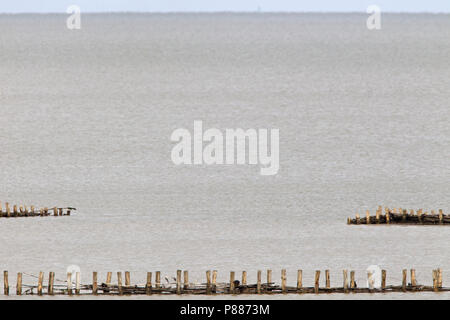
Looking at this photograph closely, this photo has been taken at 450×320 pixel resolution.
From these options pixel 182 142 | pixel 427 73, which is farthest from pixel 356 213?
pixel 427 73

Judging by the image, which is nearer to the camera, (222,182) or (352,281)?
(352,281)

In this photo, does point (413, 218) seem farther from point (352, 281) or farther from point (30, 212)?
point (30, 212)

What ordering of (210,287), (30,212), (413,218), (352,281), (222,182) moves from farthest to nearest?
(222,182) < (30,212) < (413,218) < (352,281) < (210,287)

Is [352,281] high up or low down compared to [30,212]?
down

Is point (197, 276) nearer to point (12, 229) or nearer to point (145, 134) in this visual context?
point (12, 229)

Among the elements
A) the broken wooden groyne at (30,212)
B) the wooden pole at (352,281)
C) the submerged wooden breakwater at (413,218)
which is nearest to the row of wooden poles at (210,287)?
the wooden pole at (352,281)

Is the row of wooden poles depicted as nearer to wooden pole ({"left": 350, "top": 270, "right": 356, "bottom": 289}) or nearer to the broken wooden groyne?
wooden pole ({"left": 350, "top": 270, "right": 356, "bottom": 289})

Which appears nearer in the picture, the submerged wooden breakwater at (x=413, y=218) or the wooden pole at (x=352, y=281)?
the wooden pole at (x=352, y=281)

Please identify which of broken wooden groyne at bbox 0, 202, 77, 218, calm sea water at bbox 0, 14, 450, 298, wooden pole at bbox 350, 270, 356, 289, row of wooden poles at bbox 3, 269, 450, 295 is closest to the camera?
row of wooden poles at bbox 3, 269, 450, 295

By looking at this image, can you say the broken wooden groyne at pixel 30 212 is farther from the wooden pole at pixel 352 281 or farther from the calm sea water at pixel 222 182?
the wooden pole at pixel 352 281

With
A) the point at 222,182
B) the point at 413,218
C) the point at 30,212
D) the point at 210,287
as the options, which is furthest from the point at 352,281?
the point at 222,182

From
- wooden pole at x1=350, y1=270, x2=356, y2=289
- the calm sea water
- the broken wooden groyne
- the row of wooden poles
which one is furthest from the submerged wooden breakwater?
the broken wooden groyne

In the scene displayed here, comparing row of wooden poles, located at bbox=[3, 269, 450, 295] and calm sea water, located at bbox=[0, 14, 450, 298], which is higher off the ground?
calm sea water, located at bbox=[0, 14, 450, 298]
